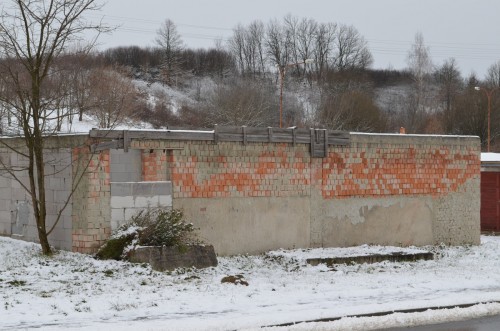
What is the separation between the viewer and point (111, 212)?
17.8 m

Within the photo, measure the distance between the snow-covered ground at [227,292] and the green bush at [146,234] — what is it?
0.48 m

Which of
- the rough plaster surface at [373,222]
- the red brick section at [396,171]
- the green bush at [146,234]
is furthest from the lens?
the red brick section at [396,171]

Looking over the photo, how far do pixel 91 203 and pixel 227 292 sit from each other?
4.58m

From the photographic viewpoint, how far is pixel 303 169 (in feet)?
68.8

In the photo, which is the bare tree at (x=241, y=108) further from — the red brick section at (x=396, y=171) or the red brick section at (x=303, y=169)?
the red brick section at (x=303, y=169)

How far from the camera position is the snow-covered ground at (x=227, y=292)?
1207 cm

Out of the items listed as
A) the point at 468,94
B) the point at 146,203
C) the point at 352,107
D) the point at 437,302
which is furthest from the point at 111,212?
the point at 468,94

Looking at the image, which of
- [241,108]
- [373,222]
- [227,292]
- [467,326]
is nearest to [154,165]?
[227,292]

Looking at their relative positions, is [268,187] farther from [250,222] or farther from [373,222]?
[373,222]

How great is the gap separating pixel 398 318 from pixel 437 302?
182 cm

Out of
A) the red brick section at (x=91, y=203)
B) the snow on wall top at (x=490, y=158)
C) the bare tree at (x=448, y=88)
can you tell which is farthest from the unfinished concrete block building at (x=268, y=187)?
the bare tree at (x=448, y=88)

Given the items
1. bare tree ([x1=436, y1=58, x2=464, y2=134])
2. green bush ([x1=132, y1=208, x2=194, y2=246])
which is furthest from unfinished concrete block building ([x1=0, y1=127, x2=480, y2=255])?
bare tree ([x1=436, y1=58, x2=464, y2=134])

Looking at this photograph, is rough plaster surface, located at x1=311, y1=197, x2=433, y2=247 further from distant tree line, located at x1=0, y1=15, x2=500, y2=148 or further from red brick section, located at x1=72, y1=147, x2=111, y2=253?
distant tree line, located at x1=0, y1=15, x2=500, y2=148

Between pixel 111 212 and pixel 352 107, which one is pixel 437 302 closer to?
pixel 111 212
